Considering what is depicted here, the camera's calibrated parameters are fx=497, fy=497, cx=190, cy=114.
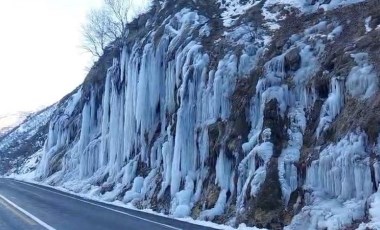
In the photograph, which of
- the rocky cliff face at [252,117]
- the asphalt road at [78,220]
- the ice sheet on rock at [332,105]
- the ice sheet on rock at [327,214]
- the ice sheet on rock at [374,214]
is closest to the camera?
the ice sheet on rock at [374,214]

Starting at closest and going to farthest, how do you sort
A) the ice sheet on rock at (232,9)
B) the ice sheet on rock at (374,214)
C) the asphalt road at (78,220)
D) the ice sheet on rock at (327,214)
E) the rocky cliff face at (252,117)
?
the ice sheet on rock at (374,214)
the ice sheet on rock at (327,214)
the rocky cliff face at (252,117)
the asphalt road at (78,220)
the ice sheet on rock at (232,9)

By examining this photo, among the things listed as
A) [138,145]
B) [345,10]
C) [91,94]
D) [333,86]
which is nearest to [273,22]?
[345,10]

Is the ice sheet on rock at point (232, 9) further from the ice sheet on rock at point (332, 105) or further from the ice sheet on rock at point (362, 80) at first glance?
the ice sheet on rock at point (362, 80)

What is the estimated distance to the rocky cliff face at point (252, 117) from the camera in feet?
44.8

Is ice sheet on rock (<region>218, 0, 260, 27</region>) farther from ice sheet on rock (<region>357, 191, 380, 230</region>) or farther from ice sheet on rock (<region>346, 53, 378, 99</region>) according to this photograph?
ice sheet on rock (<region>357, 191, 380, 230</region>)

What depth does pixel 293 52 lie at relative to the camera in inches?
744

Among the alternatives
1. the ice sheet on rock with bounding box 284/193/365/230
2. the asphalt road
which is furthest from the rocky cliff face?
the asphalt road

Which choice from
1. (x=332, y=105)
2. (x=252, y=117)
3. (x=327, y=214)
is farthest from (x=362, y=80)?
(x=252, y=117)

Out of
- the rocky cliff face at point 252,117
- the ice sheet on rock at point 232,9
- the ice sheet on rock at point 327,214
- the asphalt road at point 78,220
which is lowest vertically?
the asphalt road at point 78,220

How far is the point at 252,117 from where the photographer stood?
19.1 m

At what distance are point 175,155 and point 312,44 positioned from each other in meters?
7.69

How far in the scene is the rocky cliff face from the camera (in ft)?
44.8

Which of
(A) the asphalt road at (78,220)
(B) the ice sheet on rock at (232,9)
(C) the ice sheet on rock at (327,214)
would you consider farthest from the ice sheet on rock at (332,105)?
(B) the ice sheet on rock at (232,9)

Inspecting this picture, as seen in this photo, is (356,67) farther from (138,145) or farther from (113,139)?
(113,139)
